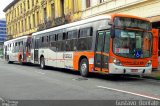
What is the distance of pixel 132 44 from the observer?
54.6 feet

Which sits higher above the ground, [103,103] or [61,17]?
[61,17]

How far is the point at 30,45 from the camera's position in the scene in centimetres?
3247

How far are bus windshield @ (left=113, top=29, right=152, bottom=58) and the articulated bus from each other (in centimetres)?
1765

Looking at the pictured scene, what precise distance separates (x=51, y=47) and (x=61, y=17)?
16214 millimetres

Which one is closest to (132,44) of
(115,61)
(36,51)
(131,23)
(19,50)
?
(131,23)

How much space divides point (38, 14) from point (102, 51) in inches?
1474

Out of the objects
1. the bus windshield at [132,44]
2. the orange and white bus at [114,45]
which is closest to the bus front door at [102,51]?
the orange and white bus at [114,45]

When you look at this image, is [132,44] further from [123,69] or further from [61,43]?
[61,43]

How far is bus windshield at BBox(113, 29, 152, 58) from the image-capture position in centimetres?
1645

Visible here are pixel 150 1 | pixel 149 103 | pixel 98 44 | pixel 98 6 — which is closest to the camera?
pixel 149 103

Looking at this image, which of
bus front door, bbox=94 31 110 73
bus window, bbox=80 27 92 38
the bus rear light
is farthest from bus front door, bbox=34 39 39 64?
the bus rear light

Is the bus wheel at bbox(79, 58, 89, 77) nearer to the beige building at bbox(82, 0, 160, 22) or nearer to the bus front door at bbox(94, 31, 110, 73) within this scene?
the bus front door at bbox(94, 31, 110, 73)

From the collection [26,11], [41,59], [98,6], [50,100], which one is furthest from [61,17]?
[50,100]

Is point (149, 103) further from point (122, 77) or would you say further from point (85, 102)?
point (122, 77)
